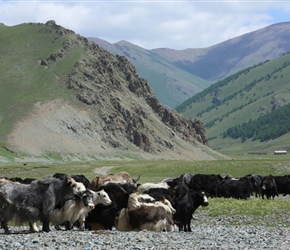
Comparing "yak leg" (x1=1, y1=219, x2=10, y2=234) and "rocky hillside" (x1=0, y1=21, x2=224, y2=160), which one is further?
"rocky hillside" (x1=0, y1=21, x2=224, y2=160)

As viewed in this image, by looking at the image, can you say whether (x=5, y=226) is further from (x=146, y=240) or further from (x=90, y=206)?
(x=146, y=240)

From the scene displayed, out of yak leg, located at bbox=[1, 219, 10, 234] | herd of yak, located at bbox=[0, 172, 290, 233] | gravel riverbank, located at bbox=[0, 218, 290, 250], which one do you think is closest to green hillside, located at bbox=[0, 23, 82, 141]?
herd of yak, located at bbox=[0, 172, 290, 233]

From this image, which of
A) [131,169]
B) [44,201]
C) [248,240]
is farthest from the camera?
[131,169]

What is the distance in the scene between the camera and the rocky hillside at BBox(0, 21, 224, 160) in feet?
513

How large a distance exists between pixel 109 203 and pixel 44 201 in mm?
2423

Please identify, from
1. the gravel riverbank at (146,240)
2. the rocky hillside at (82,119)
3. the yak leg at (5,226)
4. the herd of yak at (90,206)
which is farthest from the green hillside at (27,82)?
the gravel riverbank at (146,240)

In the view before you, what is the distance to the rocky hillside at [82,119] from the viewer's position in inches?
6156

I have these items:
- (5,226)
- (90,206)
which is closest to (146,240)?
(90,206)

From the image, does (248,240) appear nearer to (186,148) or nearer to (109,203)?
(109,203)

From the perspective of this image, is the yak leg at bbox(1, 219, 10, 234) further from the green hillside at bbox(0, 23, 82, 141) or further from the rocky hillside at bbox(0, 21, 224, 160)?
the green hillside at bbox(0, 23, 82, 141)

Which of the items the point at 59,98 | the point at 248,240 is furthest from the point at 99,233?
the point at 59,98

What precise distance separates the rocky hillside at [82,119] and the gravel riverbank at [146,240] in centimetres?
12754

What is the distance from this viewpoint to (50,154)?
149375 mm

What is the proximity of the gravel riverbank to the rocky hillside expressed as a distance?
127542 mm
